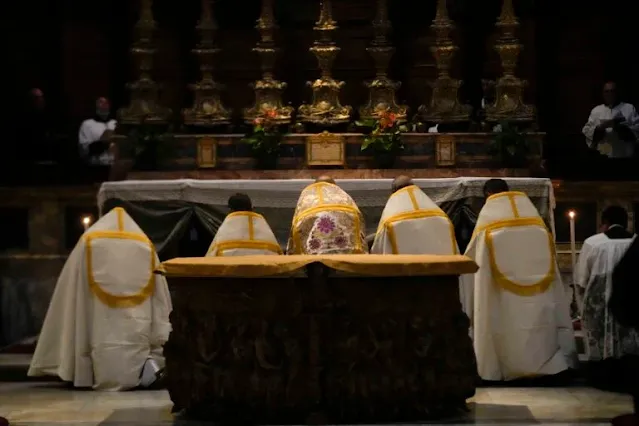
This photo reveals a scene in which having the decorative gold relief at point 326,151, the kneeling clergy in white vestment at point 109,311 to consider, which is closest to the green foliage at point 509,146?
the decorative gold relief at point 326,151

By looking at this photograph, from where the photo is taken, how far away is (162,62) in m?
15.3

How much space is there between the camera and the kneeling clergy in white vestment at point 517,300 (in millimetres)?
11391

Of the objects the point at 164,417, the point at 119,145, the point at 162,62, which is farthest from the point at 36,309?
the point at 164,417

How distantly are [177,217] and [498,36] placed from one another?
362cm

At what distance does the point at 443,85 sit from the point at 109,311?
4142 millimetres

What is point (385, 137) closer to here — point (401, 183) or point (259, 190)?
point (259, 190)

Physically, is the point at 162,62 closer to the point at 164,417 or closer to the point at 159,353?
the point at 159,353

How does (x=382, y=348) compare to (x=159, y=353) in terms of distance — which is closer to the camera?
(x=382, y=348)

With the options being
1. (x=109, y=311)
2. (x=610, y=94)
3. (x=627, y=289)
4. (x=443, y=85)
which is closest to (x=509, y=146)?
(x=443, y=85)

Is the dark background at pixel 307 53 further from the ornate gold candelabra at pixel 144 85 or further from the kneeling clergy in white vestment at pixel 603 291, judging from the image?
the kneeling clergy in white vestment at pixel 603 291

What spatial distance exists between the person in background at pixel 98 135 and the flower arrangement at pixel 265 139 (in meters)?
1.88

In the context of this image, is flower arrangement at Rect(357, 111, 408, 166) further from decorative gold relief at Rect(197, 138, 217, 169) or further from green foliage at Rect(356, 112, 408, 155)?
decorative gold relief at Rect(197, 138, 217, 169)

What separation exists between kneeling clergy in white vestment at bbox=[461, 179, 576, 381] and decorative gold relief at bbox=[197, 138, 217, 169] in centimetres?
324

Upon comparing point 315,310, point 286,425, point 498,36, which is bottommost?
point 286,425
